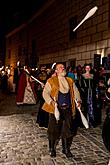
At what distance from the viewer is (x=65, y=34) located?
18375 mm

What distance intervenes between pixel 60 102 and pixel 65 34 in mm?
13367

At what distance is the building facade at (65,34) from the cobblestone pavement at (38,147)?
6.64m

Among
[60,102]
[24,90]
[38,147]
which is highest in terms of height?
[60,102]

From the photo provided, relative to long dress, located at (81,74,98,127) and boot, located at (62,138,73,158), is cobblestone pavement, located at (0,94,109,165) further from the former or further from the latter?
long dress, located at (81,74,98,127)

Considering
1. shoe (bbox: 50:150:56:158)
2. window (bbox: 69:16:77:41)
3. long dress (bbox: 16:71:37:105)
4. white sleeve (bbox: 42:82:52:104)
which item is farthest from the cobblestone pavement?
window (bbox: 69:16:77:41)

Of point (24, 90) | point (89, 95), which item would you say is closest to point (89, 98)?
point (89, 95)

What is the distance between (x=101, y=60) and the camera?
45.2 ft

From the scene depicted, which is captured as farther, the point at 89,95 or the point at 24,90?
the point at 24,90

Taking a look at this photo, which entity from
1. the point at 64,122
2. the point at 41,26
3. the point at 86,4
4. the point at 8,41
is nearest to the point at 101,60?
the point at 86,4

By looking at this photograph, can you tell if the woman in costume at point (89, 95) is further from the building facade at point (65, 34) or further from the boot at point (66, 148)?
the building facade at point (65, 34)

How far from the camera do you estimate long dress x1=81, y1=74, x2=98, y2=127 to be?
797 cm

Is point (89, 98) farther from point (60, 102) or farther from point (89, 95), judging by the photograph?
point (60, 102)

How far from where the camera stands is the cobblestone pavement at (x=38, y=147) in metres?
5.50

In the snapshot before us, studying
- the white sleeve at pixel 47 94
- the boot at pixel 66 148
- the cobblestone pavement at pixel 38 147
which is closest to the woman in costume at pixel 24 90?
the cobblestone pavement at pixel 38 147
